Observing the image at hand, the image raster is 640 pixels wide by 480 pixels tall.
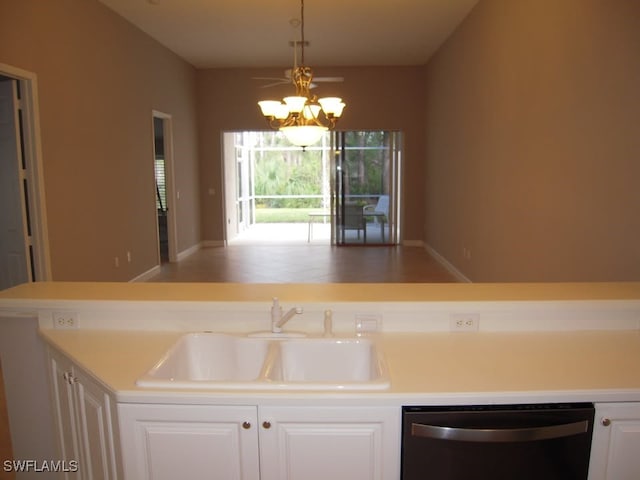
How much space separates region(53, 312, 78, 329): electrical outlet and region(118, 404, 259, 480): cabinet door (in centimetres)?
68

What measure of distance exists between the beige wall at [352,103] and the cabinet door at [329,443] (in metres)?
7.48

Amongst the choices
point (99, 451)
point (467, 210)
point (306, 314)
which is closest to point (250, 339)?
point (306, 314)

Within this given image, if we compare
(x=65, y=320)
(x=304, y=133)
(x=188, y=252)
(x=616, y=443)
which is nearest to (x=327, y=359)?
(x=616, y=443)

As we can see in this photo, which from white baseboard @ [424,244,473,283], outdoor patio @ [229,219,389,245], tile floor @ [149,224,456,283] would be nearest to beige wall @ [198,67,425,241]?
outdoor patio @ [229,219,389,245]

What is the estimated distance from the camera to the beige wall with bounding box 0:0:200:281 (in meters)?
4.07

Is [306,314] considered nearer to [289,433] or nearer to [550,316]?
[289,433]

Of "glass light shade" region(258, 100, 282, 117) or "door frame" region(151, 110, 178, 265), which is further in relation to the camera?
"door frame" region(151, 110, 178, 265)

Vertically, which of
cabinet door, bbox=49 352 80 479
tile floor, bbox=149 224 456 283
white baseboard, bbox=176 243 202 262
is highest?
cabinet door, bbox=49 352 80 479

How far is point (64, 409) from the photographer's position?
5.88ft

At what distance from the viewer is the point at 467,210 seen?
574 cm

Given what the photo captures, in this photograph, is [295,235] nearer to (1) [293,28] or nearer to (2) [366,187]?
(2) [366,187]

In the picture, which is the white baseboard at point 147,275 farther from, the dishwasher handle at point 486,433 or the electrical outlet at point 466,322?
the dishwasher handle at point 486,433

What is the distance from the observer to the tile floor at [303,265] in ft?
20.7

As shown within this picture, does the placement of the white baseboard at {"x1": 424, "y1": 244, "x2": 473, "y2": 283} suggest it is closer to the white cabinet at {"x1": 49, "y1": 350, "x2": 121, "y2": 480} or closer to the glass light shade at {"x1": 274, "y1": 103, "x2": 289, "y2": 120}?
the glass light shade at {"x1": 274, "y1": 103, "x2": 289, "y2": 120}
